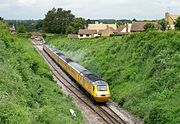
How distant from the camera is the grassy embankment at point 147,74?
24450 mm

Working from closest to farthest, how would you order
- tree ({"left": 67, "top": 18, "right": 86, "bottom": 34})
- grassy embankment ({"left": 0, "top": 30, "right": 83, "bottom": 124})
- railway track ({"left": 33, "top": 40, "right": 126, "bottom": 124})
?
1. grassy embankment ({"left": 0, "top": 30, "right": 83, "bottom": 124})
2. railway track ({"left": 33, "top": 40, "right": 126, "bottom": 124})
3. tree ({"left": 67, "top": 18, "right": 86, "bottom": 34})

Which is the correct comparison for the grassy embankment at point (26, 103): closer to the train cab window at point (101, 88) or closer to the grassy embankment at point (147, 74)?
the train cab window at point (101, 88)

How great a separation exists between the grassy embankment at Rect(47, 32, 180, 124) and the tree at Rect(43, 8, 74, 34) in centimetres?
8243

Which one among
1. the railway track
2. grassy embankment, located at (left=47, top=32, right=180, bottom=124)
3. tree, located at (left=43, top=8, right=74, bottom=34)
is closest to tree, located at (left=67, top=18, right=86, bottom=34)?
tree, located at (left=43, top=8, right=74, bottom=34)

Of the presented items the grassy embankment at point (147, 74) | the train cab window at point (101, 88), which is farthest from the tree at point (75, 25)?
the train cab window at point (101, 88)

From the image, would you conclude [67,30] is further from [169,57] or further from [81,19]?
[169,57]

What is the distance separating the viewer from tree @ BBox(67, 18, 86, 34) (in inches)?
4562

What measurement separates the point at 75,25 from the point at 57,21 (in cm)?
1090

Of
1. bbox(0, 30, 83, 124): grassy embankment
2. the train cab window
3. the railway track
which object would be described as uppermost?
bbox(0, 30, 83, 124): grassy embankment

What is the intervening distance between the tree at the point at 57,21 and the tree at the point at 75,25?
603cm

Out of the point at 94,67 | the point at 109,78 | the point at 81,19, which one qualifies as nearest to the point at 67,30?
the point at 81,19

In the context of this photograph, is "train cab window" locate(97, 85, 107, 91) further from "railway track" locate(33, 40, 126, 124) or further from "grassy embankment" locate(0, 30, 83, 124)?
"grassy embankment" locate(0, 30, 83, 124)

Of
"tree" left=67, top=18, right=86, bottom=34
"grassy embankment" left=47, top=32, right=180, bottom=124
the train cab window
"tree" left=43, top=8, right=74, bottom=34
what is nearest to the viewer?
"grassy embankment" left=47, top=32, right=180, bottom=124

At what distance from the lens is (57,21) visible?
127 m
